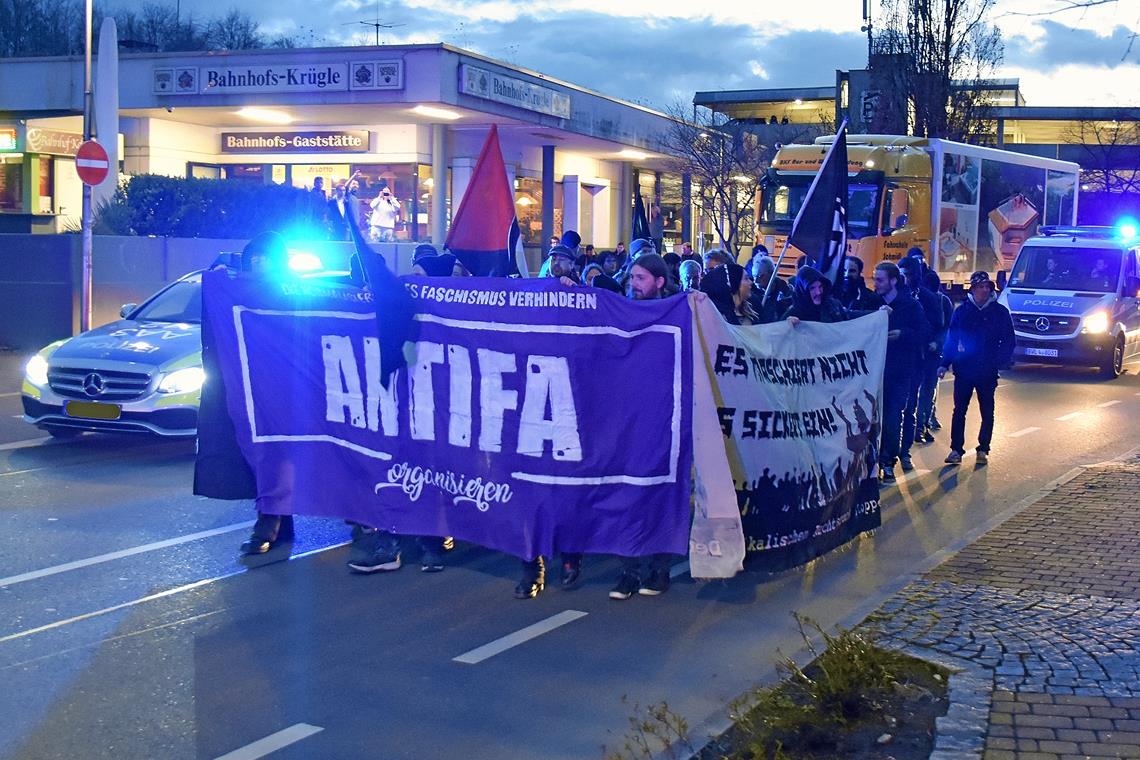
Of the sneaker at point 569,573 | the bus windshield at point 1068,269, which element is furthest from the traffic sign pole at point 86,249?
the sneaker at point 569,573

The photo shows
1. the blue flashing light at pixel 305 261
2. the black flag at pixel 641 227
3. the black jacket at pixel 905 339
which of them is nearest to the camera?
the black jacket at pixel 905 339

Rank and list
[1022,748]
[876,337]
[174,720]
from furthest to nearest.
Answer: [876,337] < [174,720] < [1022,748]

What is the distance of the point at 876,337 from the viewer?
9242mm

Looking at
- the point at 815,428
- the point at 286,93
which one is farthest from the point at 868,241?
the point at 815,428

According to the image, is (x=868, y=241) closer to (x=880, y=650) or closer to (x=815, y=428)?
(x=815, y=428)

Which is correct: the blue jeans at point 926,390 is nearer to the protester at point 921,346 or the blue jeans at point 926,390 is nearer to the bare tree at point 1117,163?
the protester at point 921,346

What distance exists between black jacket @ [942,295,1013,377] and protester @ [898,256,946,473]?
264 millimetres

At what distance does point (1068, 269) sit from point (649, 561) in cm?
1718

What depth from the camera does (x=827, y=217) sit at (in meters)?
9.17

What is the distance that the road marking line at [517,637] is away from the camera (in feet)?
20.8

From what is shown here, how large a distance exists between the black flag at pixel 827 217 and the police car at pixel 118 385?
5.48 metres

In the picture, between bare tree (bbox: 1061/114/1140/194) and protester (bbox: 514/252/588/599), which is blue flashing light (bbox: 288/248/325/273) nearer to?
protester (bbox: 514/252/588/599)

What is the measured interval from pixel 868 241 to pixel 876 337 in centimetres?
1632

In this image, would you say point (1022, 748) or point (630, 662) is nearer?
point (1022, 748)
